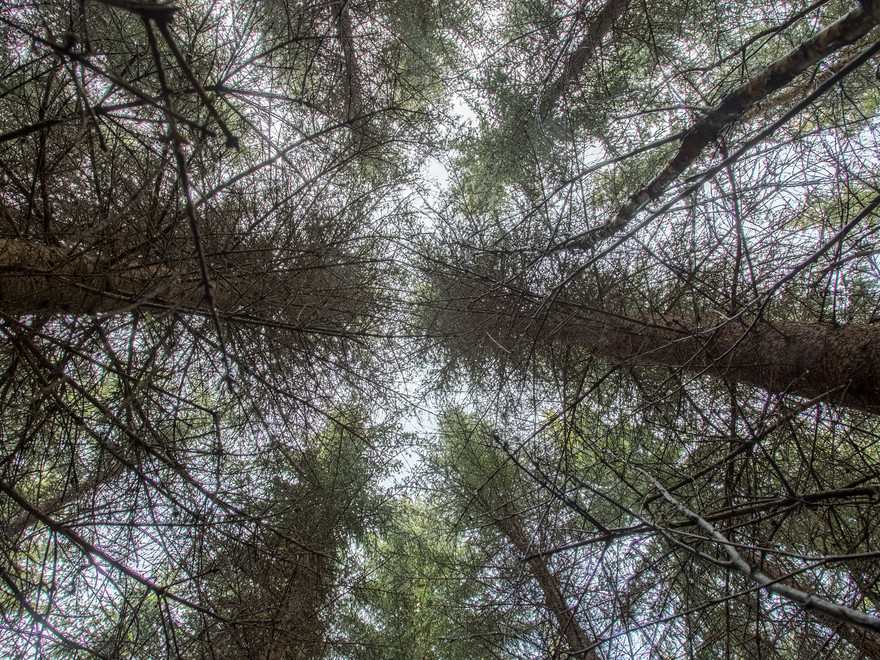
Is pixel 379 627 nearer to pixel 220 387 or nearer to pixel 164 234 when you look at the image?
pixel 220 387

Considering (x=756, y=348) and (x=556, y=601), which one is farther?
(x=756, y=348)

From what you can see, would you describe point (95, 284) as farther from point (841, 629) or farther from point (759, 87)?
point (841, 629)

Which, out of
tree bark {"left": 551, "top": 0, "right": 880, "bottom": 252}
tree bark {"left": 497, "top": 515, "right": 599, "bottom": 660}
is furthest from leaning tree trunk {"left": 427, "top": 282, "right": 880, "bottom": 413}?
tree bark {"left": 497, "top": 515, "right": 599, "bottom": 660}

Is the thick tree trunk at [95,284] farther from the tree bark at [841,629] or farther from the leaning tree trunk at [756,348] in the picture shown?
the tree bark at [841,629]

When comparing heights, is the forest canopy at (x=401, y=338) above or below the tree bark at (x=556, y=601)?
above

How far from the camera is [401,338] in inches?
115

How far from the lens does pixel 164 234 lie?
7.11ft

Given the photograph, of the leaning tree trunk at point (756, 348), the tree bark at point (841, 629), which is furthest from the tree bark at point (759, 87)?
the tree bark at point (841, 629)

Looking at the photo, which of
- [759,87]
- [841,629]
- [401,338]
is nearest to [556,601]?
[841,629]

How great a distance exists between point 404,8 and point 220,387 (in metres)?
3.98

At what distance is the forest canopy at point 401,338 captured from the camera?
68.2 inches

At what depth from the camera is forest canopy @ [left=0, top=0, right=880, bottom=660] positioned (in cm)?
173

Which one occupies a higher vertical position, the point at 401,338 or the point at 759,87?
the point at 401,338

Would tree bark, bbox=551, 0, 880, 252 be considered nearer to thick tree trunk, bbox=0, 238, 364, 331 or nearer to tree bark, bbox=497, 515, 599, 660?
tree bark, bbox=497, 515, 599, 660
